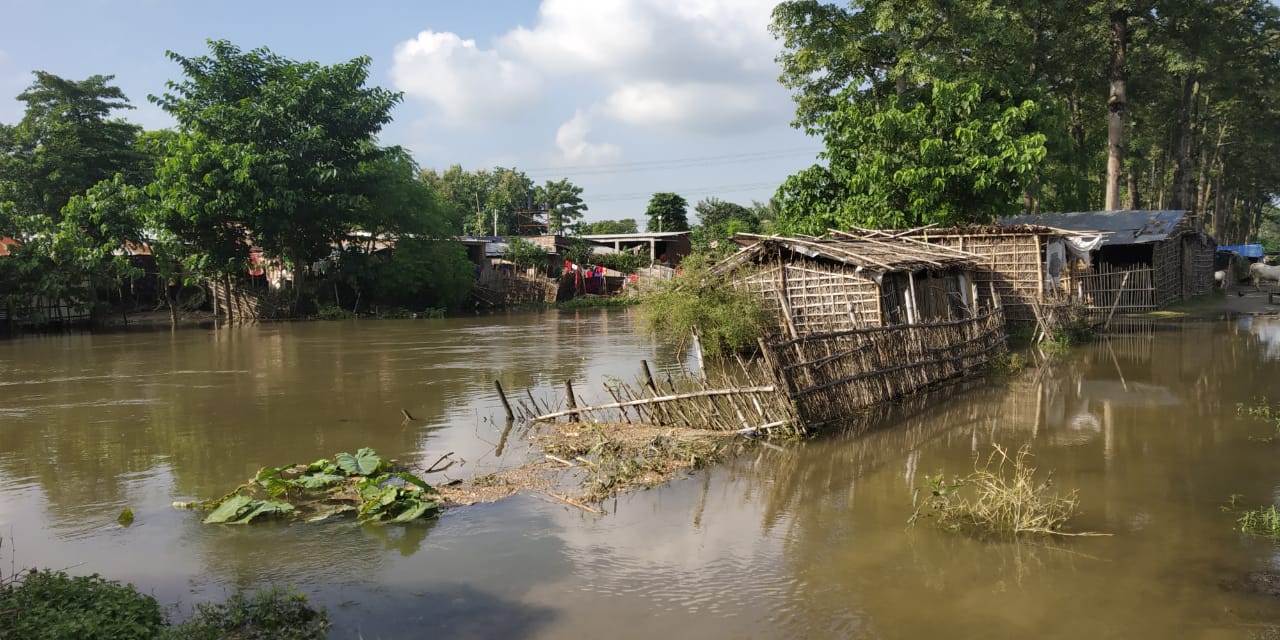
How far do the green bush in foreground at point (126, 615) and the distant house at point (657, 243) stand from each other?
37.0 meters

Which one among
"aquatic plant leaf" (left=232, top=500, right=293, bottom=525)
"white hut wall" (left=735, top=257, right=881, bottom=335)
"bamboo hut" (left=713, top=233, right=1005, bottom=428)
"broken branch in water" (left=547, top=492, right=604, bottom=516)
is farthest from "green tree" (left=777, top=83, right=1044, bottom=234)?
"aquatic plant leaf" (left=232, top=500, right=293, bottom=525)

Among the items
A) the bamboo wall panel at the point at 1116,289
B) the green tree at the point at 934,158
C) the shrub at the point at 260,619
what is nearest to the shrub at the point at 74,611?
the shrub at the point at 260,619

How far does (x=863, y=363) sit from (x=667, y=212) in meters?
42.6

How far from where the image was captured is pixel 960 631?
4352 millimetres

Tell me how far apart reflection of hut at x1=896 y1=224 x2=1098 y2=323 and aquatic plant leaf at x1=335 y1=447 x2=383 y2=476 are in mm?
13486

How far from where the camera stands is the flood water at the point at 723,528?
15.2 ft

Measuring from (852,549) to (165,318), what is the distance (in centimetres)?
3171

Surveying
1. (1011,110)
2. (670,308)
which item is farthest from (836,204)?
(670,308)

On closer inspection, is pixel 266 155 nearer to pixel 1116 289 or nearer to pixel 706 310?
pixel 706 310

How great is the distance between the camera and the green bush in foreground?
3.87 m

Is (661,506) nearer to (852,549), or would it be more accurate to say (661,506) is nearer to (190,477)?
(852,549)

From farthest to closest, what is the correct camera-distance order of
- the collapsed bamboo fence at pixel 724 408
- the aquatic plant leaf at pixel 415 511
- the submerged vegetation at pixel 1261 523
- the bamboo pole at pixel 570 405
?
the bamboo pole at pixel 570 405
the collapsed bamboo fence at pixel 724 408
the aquatic plant leaf at pixel 415 511
the submerged vegetation at pixel 1261 523

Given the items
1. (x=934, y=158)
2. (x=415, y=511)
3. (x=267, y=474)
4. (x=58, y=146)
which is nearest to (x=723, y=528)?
(x=415, y=511)

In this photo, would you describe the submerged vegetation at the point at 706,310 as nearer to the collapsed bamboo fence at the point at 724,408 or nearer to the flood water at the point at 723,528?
the flood water at the point at 723,528
